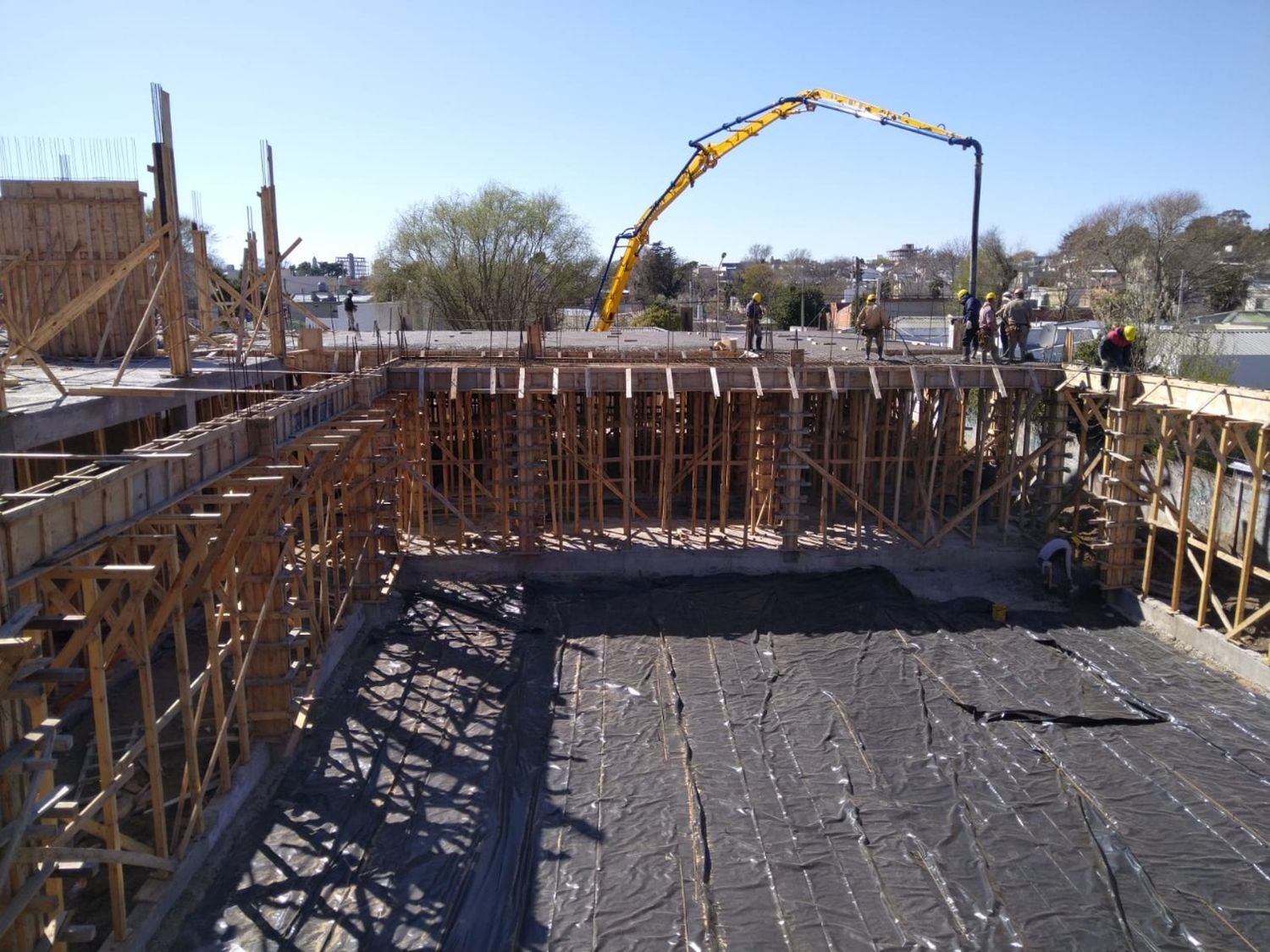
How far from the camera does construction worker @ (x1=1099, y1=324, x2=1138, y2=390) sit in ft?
48.4

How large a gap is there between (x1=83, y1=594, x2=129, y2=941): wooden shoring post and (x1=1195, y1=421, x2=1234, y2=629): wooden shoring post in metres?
12.7

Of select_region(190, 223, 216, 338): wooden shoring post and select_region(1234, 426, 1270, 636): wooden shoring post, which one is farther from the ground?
select_region(190, 223, 216, 338): wooden shoring post

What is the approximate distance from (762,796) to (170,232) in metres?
8.78

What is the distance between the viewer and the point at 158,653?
11.9m

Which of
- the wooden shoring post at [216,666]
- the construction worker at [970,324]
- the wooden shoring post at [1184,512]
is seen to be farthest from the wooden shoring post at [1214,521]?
the wooden shoring post at [216,666]

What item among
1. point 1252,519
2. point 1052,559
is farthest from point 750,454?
point 1252,519

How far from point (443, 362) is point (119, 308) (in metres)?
5.17

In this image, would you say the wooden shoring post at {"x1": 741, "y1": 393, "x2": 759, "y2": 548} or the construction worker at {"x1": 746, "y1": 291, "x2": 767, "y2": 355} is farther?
the construction worker at {"x1": 746, "y1": 291, "x2": 767, "y2": 355}

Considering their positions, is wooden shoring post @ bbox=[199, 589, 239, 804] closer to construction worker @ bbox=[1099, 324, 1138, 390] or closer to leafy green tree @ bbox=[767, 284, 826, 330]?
construction worker @ bbox=[1099, 324, 1138, 390]

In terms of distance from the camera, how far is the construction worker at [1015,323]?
16.7 metres

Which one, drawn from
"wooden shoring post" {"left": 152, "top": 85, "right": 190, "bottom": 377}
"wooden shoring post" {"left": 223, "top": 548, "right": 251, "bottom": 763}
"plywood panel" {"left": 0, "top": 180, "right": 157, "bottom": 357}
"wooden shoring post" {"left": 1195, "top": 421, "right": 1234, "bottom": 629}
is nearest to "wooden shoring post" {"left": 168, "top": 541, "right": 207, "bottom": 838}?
"wooden shoring post" {"left": 223, "top": 548, "right": 251, "bottom": 763}

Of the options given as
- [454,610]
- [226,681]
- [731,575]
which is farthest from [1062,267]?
[226,681]

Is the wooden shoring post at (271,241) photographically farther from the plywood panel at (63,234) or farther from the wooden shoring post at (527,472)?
the wooden shoring post at (527,472)

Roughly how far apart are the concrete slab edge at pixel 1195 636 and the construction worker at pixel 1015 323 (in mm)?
4820
